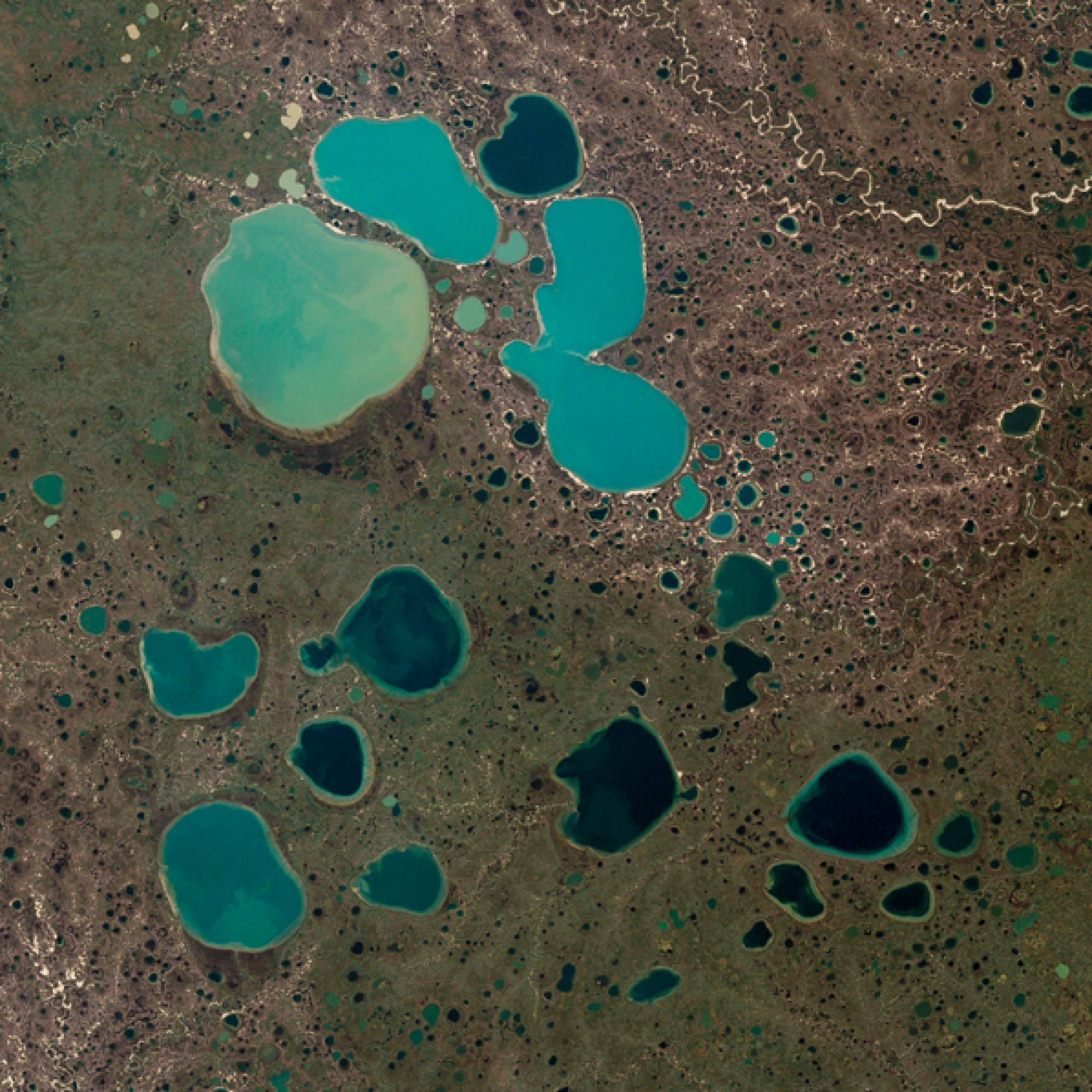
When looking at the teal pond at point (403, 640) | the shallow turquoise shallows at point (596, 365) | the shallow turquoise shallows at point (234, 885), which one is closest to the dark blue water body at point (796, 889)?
the teal pond at point (403, 640)

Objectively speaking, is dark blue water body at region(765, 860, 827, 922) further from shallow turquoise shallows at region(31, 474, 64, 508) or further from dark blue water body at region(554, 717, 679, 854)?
shallow turquoise shallows at region(31, 474, 64, 508)

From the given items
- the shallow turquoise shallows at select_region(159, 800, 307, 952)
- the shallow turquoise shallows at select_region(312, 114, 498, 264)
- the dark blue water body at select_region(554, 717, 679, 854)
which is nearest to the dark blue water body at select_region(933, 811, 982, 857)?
the dark blue water body at select_region(554, 717, 679, 854)

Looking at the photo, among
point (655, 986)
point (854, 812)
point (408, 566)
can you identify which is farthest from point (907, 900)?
point (408, 566)

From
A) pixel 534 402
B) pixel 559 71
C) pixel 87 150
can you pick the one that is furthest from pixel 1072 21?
pixel 87 150

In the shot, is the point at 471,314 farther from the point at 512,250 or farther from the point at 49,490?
the point at 49,490

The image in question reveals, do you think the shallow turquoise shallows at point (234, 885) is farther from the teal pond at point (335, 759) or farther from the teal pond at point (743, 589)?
the teal pond at point (743, 589)

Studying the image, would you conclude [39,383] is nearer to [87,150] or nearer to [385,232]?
[87,150]
